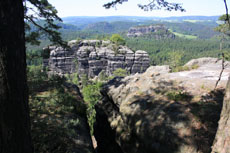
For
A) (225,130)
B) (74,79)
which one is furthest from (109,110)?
(74,79)

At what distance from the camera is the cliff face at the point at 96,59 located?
238 ft

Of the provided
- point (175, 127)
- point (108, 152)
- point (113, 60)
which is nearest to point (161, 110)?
point (175, 127)

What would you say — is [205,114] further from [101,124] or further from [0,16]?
[101,124]

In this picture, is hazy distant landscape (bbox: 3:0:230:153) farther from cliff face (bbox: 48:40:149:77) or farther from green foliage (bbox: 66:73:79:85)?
cliff face (bbox: 48:40:149:77)

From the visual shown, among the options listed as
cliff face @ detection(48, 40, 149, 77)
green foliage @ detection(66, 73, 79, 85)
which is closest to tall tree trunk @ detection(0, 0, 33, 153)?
green foliage @ detection(66, 73, 79, 85)

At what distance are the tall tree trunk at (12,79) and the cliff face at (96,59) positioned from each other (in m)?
70.1

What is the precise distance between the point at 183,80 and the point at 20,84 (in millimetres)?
7241

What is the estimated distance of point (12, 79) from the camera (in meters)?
2.32

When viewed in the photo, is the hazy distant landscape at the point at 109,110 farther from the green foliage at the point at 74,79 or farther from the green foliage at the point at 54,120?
the green foliage at the point at 74,79

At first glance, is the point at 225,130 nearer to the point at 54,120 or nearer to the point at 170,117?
the point at 170,117

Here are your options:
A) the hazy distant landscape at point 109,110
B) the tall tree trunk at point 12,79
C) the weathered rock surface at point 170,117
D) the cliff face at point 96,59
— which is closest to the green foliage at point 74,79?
the cliff face at point 96,59

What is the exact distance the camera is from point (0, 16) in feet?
6.97

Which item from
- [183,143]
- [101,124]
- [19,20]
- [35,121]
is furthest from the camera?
[101,124]

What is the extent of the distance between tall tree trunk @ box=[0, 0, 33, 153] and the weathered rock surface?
3603mm
